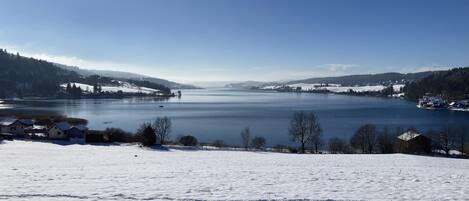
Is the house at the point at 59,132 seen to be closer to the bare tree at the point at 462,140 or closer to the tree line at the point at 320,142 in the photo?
the tree line at the point at 320,142

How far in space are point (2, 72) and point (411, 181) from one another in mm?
209358

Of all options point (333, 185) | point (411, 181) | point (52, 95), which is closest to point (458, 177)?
point (411, 181)

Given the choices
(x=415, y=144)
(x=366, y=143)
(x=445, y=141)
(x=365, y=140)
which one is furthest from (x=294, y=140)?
(x=445, y=141)

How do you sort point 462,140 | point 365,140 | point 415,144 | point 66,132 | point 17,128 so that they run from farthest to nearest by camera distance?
point 17,128, point 66,132, point 365,140, point 462,140, point 415,144

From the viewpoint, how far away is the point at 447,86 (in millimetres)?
175375

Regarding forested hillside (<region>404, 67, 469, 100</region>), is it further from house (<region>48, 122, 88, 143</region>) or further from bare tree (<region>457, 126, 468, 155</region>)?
house (<region>48, 122, 88, 143</region>)

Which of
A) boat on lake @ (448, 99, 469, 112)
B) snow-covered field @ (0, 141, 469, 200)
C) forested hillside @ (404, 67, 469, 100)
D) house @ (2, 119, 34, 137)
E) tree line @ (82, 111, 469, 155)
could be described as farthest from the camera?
forested hillside @ (404, 67, 469, 100)

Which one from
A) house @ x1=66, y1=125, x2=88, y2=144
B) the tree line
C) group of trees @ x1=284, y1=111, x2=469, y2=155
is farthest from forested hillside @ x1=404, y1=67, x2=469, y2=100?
house @ x1=66, y1=125, x2=88, y2=144

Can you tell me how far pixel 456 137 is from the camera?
2267 inches

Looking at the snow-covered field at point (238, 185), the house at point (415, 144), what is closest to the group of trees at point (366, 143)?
the house at point (415, 144)

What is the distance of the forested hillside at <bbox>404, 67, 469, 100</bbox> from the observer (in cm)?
16362

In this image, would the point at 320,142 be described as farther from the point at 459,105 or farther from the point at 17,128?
the point at 459,105

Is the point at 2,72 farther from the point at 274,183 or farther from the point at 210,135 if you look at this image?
the point at 274,183

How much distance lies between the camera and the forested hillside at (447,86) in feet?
537
